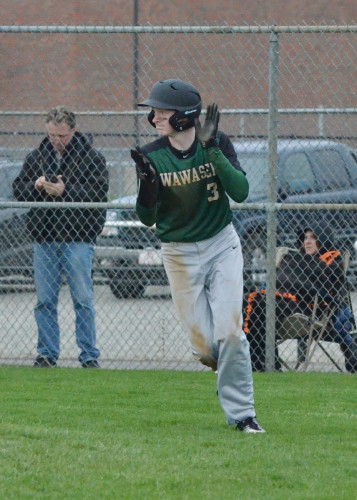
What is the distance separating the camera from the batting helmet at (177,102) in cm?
630

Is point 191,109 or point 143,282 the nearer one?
point 191,109

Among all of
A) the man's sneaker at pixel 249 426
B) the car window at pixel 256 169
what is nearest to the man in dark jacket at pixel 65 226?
the car window at pixel 256 169

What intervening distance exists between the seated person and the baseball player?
2.72 meters

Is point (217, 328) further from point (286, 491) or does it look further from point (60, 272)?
point (60, 272)

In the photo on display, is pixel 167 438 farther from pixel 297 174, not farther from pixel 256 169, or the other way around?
pixel 256 169

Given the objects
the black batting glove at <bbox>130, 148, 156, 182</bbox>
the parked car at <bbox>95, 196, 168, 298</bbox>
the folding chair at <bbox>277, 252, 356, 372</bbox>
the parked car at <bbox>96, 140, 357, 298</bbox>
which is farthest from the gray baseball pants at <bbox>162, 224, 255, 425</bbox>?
the parked car at <bbox>95, 196, 168, 298</bbox>

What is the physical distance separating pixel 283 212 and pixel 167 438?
5.08 meters

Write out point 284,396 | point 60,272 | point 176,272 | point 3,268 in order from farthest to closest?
1. point 3,268
2. point 60,272
3. point 284,396
4. point 176,272

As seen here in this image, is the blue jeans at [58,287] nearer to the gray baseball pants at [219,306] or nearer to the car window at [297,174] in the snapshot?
the car window at [297,174]

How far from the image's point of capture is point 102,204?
9258 millimetres

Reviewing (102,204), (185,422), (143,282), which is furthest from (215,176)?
(143,282)

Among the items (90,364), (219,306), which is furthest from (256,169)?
(219,306)

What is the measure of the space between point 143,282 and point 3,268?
4.51 ft

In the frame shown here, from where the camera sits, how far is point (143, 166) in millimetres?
6219
